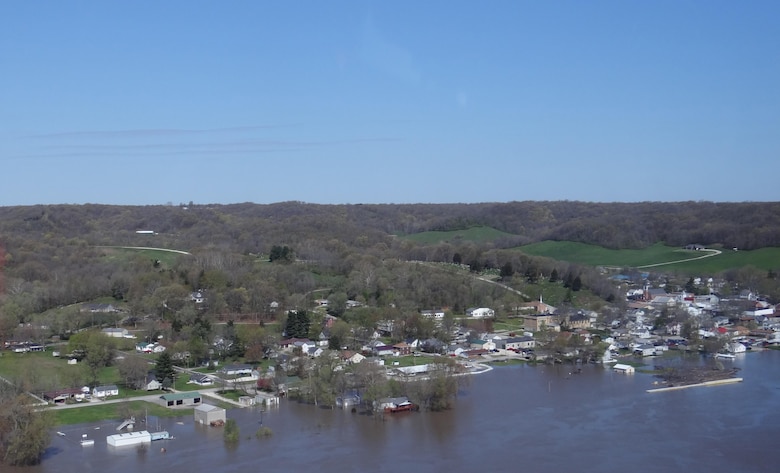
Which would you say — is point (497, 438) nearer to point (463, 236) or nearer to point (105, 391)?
point (105, 391)

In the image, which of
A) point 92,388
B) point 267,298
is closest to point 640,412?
point 92,388

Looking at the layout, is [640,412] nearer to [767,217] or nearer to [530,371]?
[530,371]

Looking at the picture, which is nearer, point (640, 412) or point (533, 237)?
point (640, 412)

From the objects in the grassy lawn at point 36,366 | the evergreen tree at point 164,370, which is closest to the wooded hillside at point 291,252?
the grassy lawn at point 36,366

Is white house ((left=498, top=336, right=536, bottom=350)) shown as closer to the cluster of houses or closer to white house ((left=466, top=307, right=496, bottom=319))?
the cluster of houses

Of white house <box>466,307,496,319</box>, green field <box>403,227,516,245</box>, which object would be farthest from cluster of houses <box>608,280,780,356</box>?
green field <box>403,227,516,245</box>

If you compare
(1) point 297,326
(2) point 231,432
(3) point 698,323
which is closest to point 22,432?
(2) point 231,432
